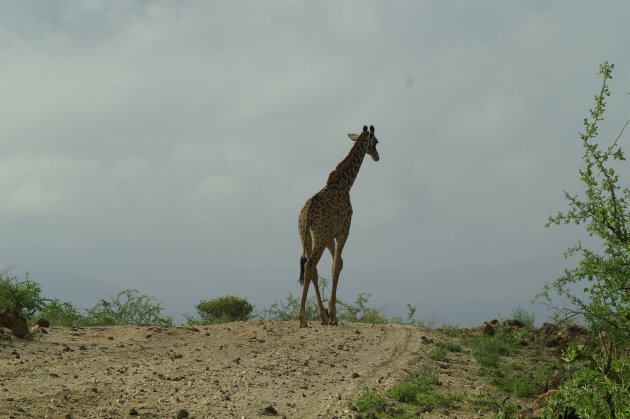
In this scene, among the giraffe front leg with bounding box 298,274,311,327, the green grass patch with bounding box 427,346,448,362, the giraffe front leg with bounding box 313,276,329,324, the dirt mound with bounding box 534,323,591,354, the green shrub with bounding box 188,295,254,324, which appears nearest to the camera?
the green grass patch with bounding box 427,346,448,362

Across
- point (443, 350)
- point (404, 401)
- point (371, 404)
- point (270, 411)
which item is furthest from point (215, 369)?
point (443, 350)

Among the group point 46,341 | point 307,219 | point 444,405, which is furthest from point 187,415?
point 307,219

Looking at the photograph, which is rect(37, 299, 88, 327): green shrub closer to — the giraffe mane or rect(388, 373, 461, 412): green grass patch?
the giraffe mane

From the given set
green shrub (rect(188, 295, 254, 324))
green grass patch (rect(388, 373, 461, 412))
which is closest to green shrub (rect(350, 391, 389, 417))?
green grass patch (rect(388, 373, 461, 412))

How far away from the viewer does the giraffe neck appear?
49.0 feet

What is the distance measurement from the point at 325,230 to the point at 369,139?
341 centimetres

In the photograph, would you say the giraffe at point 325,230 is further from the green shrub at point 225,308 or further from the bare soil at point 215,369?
the green shrub at point 225,308

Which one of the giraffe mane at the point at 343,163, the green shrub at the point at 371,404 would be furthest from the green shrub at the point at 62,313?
the green shrub at the point at 371,404

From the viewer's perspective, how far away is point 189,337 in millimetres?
12680

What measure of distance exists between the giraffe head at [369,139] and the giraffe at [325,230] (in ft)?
4.13

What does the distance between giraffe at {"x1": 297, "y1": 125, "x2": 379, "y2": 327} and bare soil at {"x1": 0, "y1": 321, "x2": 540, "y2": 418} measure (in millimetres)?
703

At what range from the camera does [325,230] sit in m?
13.8

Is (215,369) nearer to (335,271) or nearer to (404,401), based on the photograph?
(404,401)

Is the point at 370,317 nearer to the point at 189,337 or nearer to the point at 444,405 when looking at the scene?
the point at 189,337
